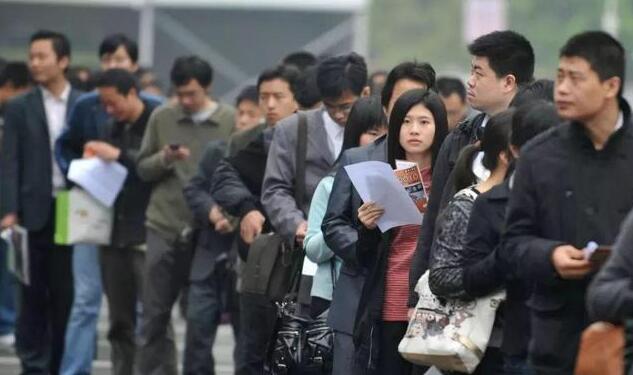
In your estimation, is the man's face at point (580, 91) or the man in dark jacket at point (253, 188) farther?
the man in dark jacket at point (253, 188)

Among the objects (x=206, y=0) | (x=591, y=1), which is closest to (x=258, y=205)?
(x=206, y=0)

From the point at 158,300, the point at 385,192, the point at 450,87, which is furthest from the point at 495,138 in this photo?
the point at 450,87

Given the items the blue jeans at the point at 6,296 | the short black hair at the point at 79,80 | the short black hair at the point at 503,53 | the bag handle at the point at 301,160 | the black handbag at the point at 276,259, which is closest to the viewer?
the short black hair at the point at 503,53

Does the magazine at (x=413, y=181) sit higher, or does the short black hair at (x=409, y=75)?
the short black hair at (x=409, y=75)

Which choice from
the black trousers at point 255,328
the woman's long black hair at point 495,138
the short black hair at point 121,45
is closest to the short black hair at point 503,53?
the woman's long black hair at point 495,138

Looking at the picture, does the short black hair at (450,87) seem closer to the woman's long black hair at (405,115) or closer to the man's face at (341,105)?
the man's face at (341,105)

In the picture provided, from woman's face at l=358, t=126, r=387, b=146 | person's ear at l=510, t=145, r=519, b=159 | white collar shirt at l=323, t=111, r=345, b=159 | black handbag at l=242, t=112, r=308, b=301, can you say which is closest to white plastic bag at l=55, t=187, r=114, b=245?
black handbag at l=242, t=112, r=308, b=301

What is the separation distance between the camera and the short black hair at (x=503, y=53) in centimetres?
891

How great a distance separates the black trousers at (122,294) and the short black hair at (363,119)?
151 inches

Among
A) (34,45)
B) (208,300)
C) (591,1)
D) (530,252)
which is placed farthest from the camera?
(591,1)

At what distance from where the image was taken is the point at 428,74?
9891 millimetres

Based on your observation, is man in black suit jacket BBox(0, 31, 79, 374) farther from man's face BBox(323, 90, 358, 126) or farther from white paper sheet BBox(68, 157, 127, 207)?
man's face BBox(323, 90, 358, 126)

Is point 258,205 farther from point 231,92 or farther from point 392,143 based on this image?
point 231,92

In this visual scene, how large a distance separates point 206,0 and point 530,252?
18.4m
